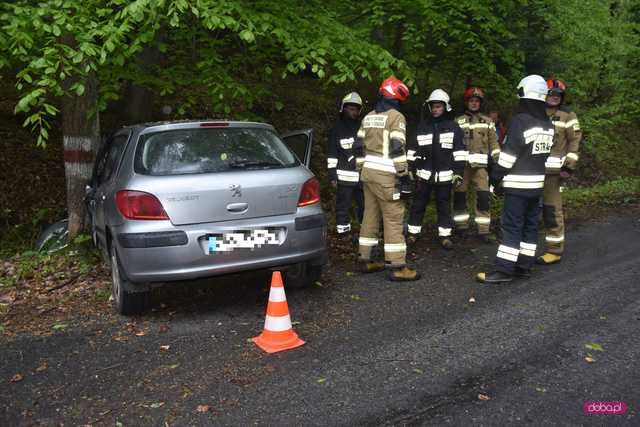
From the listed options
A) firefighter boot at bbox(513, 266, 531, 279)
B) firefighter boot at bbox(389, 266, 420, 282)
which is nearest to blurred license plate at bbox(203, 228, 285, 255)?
firefighter boot at bbox(389, 266, 420, 282)

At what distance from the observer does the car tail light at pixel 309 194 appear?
16.9 ft

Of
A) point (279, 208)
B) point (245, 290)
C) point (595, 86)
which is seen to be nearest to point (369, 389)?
point (279, 208)

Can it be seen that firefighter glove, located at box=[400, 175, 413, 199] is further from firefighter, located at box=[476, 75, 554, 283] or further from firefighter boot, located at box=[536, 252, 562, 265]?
firefighter boot, located at box=[536, 252, 562, 265]

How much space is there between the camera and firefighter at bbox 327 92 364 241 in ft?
26.8

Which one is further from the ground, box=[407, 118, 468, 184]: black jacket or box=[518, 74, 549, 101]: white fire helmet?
box=[518, 74, 549, 101]: white fire helmet

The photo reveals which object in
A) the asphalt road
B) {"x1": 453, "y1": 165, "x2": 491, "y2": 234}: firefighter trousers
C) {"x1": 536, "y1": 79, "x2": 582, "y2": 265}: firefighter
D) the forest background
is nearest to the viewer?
the asphalt road

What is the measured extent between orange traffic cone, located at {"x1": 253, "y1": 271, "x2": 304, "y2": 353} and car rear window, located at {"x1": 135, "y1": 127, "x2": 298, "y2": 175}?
119 cm

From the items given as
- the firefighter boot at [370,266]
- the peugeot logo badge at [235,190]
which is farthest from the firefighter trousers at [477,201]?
the peugeot logo badge at [235,190]

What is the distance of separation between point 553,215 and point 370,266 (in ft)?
7.58

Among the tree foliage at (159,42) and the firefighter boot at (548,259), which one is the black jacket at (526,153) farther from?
the tree foliage at (159,42)

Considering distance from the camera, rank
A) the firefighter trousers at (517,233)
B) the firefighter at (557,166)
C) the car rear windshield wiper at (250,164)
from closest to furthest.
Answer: the car rear windshield wiper at (250,164), the firefighter trousers at (517,233), the firefighter at (557,166)

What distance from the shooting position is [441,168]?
7.42 m

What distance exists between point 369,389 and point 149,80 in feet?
17.3

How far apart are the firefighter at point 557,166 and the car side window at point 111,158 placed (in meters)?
4.82
